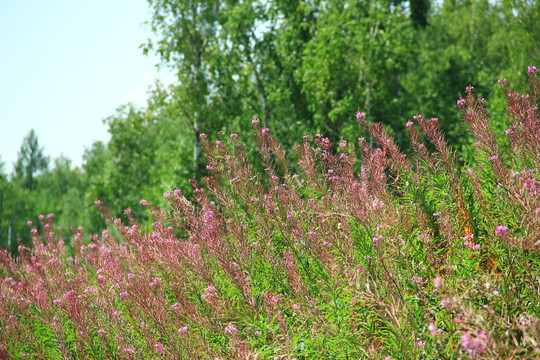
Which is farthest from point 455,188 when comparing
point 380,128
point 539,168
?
point 380,128

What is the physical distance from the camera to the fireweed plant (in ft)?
8.39

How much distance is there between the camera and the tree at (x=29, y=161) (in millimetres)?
61025

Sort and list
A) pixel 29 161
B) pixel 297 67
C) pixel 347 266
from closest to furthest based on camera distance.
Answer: pixel 347 266
pixel 297 67
pixel 29 161

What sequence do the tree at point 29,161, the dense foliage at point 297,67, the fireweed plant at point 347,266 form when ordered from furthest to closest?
the tree at point 29,161 → the dense foliage at point 297,67 → the fireweed plant at point 347,266

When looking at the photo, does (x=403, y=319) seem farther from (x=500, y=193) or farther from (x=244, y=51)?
(x=244, y=51)

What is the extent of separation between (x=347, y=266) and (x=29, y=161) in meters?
72.6

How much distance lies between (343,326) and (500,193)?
172cm

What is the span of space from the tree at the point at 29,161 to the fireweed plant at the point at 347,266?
66.9 metres

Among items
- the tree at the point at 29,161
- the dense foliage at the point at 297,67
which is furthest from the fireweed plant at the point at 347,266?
the tree at the point at 29,161

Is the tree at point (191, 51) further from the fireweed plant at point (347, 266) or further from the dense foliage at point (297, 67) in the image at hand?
the fireweed plant at point (347, 266)

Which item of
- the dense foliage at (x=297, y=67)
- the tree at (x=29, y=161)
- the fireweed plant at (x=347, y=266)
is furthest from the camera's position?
the tree at (x=29, y=161)

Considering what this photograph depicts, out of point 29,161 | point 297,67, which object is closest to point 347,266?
point 297,67

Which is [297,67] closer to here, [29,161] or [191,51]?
[191,51]

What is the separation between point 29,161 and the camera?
63.1m
